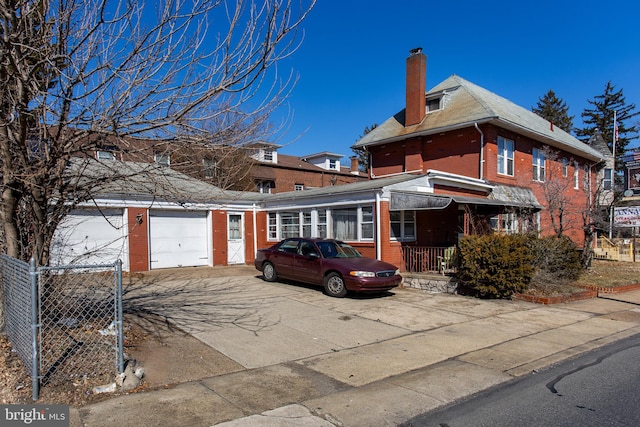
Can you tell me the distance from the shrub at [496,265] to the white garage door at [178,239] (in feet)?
38.0

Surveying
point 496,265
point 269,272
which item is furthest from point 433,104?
point 269,272

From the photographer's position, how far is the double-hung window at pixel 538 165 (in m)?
23.1

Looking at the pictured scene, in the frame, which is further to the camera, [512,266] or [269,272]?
[269,272]

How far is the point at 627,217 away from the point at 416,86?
1139cm

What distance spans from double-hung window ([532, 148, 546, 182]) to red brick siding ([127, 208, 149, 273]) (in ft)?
64.0

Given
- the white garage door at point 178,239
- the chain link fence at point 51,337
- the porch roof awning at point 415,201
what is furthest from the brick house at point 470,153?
the chain link fence at point 51,337

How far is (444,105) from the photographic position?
74.1 ft

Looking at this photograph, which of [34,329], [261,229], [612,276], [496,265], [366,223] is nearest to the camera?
[34,329]

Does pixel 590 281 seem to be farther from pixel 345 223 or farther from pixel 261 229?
pixel 261 229

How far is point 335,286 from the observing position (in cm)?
1155

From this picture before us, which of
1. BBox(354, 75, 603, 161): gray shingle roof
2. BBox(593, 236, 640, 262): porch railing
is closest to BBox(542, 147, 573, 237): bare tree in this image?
BBox(354, 75, 603, 161): gray shingle roof

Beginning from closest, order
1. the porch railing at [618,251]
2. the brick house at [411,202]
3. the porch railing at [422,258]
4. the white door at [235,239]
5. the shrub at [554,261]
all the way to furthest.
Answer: the shrub at [554,261] → the porch railing at [422,258] → the brick house at [411,202] → the white door at [235,239] → the porch railing at [618,251]

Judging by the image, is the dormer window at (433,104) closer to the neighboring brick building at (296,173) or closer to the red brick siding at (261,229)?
the red brick siding at (261,229)

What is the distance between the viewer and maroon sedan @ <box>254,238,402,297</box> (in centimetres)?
1105
